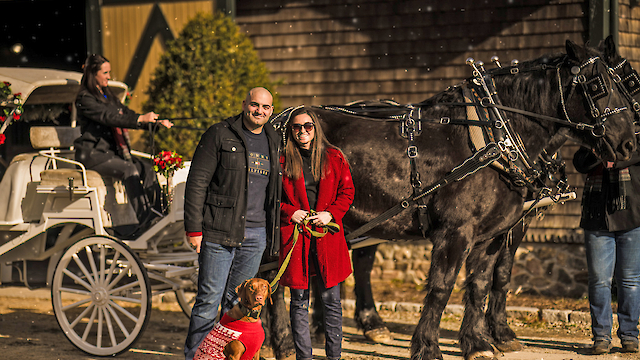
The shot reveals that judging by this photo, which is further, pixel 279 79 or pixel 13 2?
pixel 13 2

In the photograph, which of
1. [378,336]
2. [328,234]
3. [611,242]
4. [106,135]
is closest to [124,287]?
[106,135]

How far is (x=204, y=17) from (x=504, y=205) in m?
5.10

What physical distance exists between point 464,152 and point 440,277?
3.06 ft

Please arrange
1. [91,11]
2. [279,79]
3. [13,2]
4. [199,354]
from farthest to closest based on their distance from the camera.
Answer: [13,2] < [91,11] < [279,79] < [199,354]

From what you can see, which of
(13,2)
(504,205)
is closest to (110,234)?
(504,205)

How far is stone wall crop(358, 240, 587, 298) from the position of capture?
752cm

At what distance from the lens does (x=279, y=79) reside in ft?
27.9

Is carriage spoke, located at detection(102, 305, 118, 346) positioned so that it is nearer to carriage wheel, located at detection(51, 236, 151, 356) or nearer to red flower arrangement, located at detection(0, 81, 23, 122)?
carriage wheel, located at detection(51, 236, 151, 356)

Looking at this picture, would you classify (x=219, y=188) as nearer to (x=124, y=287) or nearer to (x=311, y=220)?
(x=311, y=220)

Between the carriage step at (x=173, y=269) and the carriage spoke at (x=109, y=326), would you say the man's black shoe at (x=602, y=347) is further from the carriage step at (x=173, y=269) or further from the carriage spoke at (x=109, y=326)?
the carriage spoke at (x=109, y=326)

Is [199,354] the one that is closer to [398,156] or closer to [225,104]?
[398,156]

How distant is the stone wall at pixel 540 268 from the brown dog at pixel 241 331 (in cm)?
456

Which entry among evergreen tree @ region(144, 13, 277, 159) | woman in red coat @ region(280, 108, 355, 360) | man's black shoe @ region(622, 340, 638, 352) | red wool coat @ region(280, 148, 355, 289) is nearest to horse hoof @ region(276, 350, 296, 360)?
woman in red coat @ region(280, 108, 355, 360)

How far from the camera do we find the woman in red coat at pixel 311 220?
4070mm
